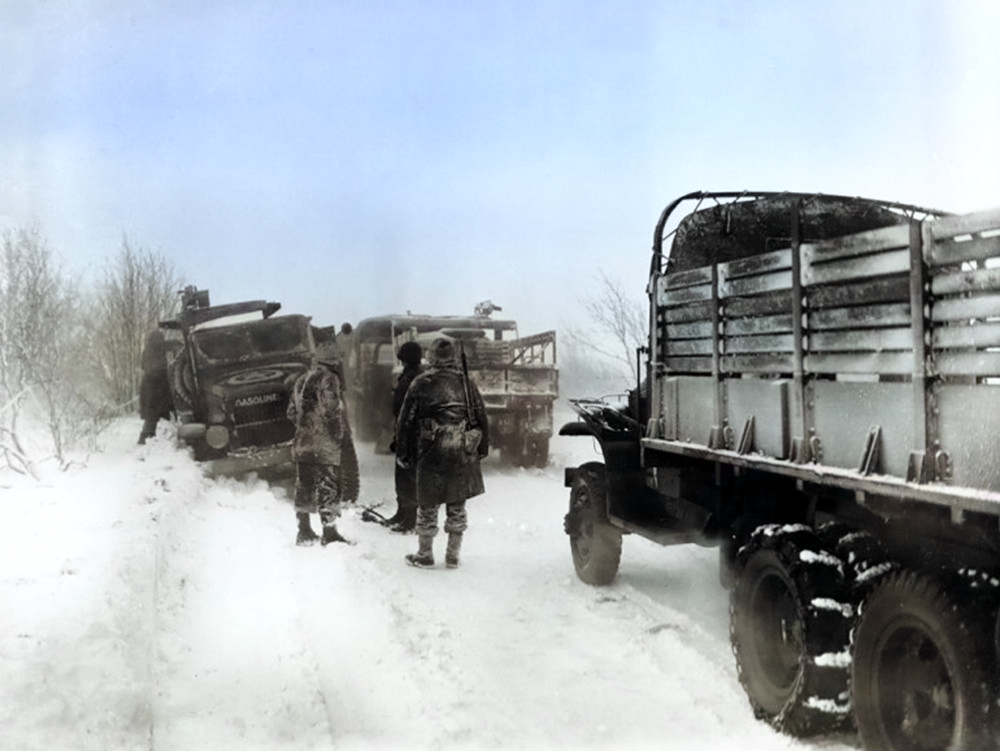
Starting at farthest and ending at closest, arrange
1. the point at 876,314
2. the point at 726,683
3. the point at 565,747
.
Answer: the point at 726,683, the point at 565,747, the point at 876,314

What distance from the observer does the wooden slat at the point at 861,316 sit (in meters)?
2.93

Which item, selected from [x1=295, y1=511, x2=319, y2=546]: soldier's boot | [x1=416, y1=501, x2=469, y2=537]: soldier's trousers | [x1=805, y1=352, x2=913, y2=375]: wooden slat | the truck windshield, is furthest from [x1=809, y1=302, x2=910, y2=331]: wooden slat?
the truck windshield

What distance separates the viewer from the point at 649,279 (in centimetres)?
565

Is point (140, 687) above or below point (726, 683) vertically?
above

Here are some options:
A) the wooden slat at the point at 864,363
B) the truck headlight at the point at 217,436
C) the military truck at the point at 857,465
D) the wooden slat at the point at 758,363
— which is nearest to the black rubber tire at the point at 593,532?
the military truck at the point at 857,465

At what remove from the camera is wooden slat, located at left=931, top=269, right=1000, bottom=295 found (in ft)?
8.29

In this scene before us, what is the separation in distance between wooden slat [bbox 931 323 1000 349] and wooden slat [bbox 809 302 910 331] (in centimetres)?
17

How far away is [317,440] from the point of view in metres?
7.29

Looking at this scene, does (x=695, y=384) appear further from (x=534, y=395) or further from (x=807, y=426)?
(x=534, y=395)

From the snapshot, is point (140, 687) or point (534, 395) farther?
point (534, 395)

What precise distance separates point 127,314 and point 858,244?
5266 mm

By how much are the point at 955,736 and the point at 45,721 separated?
10.5 feet

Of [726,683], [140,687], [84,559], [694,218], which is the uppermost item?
[694,218]

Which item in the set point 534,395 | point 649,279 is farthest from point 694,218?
point 534,395
